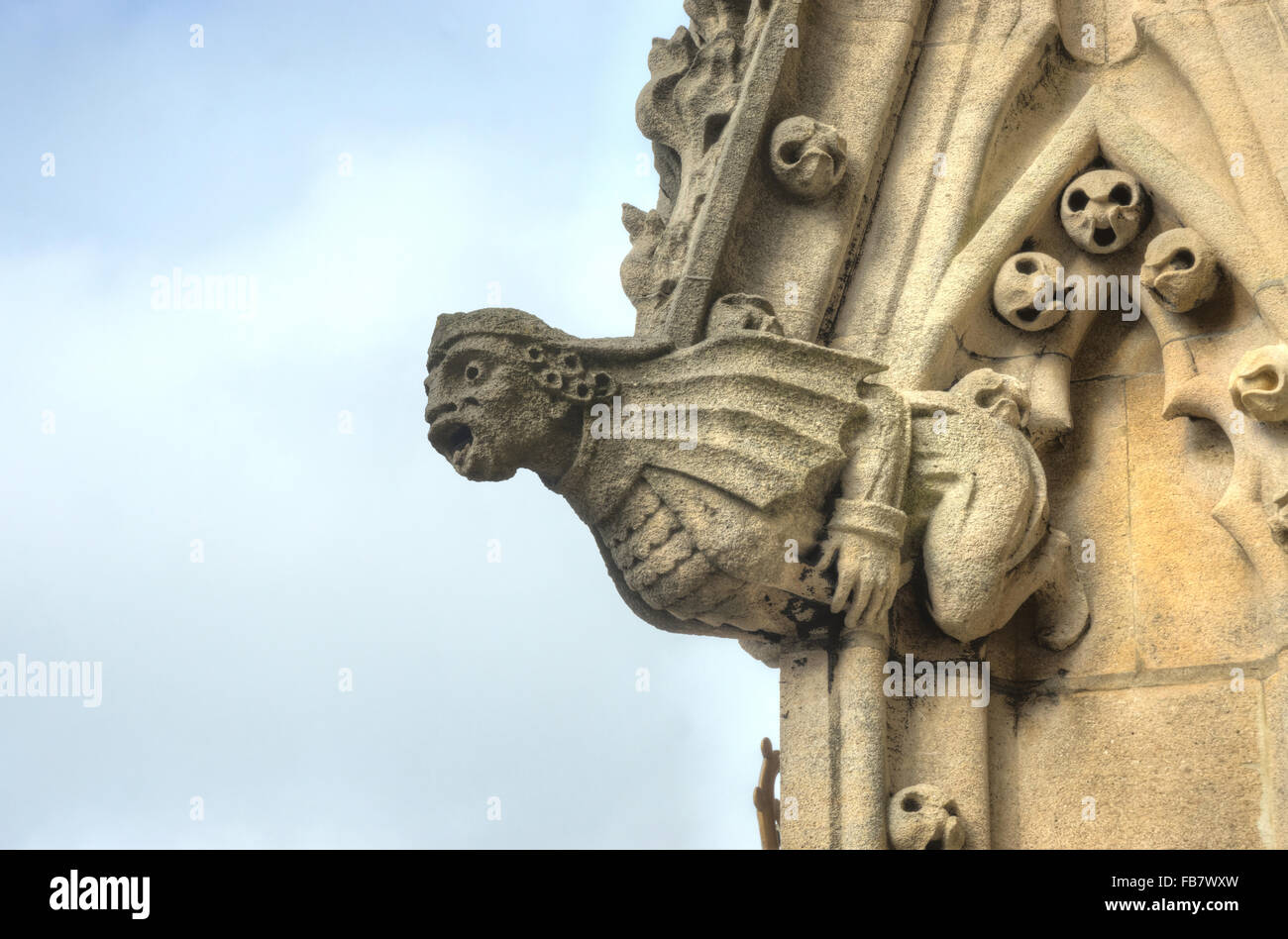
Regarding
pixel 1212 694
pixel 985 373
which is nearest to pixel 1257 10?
pixel 985 373

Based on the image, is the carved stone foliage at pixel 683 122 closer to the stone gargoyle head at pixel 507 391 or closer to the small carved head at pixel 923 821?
the stone gargoyle head at pixel 507 391

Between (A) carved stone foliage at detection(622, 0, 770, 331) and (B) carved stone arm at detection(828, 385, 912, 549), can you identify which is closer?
(B) carved stone arm at detection(828, 385, 912, 549)

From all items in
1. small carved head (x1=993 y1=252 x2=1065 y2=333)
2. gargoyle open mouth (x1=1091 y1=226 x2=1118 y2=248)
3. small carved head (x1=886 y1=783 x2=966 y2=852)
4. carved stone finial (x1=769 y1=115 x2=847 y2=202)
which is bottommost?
small carved head (x1=886 y1=783 x2=966 y2=852)

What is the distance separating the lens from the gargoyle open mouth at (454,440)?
442 cm

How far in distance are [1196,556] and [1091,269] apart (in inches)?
29.9

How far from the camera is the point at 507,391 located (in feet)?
14.4

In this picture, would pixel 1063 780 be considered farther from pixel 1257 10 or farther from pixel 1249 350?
pixel 1257 10

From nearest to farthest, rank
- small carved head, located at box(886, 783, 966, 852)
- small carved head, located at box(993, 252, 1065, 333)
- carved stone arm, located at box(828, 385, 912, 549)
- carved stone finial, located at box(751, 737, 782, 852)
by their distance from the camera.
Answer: small carved head, located at box(886, 783, 966, 852)
carved stone arm, located at box(828, 385, 912, 549)
small carved head, located at box(993, 252, 1065, 333)
carved stone finial, located at box(751, 737, 782, 852)

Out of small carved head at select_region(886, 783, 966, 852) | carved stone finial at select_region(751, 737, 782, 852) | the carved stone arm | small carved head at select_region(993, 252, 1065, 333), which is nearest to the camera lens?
small carved head at select_region(886, 783, 966, 852)

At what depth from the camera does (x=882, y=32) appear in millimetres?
5125

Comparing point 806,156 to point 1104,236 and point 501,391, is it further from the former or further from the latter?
point 501,391

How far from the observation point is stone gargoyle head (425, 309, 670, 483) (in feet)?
14.4

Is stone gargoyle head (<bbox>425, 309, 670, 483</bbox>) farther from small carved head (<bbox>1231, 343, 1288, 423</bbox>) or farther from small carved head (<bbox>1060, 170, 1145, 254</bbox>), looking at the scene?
small carved head (<bbox>1231, 343, 1288, 423</bbox>)

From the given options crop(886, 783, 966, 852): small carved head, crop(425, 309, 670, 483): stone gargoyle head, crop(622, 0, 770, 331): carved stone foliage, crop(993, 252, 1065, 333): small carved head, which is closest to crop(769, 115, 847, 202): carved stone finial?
crop(622, 0, 770, 331): carved stone foliage
